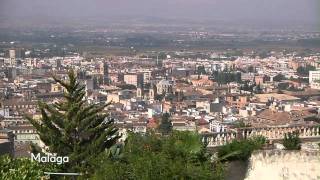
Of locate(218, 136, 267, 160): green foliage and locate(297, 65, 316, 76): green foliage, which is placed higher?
locate(218, 136, 267, 160): green foliage

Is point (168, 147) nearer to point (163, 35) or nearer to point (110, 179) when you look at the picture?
point (110, 179)

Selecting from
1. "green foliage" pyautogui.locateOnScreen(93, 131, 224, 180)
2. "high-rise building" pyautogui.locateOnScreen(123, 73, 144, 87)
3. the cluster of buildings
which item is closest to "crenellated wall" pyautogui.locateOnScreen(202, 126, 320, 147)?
"green foliage" pyautogui.locateOnScreen(93, 131, 224, 180)

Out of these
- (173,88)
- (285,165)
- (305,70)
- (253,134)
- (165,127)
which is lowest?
(173,88)

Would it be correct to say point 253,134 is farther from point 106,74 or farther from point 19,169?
point 106,74

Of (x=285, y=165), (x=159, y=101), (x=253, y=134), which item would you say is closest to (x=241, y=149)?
(x=285, y=165)

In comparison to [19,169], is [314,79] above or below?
below

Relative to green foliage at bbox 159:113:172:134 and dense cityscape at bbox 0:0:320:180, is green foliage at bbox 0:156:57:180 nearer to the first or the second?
dense cityscape at bbox 0:0:320:180
